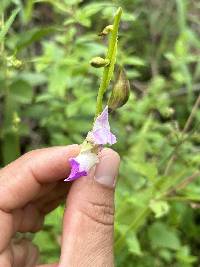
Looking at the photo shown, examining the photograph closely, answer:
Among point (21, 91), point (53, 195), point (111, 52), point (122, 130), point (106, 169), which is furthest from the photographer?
point (122, 130)

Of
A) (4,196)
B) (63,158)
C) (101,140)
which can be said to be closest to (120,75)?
(101,140)

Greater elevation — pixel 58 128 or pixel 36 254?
pixel 58 128

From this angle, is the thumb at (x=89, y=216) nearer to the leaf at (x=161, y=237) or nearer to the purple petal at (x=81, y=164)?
the purple petal at (x=81, y=164)

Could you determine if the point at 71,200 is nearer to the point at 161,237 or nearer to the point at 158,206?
the point at 158,206

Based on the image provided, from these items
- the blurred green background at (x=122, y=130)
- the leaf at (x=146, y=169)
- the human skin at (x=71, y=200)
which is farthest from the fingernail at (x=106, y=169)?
the leaf at (x=146, y=169)

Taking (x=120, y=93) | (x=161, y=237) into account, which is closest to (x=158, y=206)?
(x=161, y=237)

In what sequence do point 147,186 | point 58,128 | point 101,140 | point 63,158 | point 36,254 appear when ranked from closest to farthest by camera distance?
point 101,140 → point 63,158 → point 36,254 → point 147,186 → point 58,128

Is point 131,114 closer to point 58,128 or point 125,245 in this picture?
point 58,128
